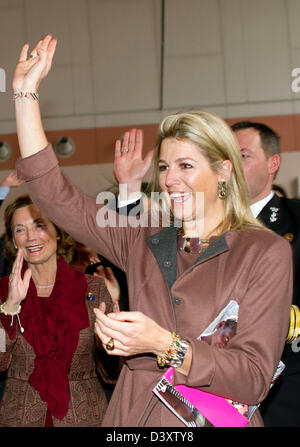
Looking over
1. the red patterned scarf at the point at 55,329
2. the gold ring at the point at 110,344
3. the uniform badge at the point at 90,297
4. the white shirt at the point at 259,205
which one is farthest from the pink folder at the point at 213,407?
the white shirt at the point at 259,205

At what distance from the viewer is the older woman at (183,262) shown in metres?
1.33

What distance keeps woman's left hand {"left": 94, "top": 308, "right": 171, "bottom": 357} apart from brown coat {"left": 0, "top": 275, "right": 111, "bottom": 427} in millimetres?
1253

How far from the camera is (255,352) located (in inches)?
53.5

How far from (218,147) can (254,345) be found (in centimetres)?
53

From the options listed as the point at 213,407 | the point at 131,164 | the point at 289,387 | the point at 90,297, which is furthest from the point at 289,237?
→ the point at 213,407

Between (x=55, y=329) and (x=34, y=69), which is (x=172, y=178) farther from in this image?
(x=55, y=329)

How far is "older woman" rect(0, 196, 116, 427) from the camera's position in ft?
7.97

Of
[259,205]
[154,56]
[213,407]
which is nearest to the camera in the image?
[213,407]

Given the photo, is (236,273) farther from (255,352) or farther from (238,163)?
(238,163)

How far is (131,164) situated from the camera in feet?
7.41

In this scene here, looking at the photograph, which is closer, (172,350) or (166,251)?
(172,350)

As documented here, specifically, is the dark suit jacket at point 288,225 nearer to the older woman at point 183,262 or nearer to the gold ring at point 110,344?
the older woman at point 183,262

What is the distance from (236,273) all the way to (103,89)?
16.8 ft
